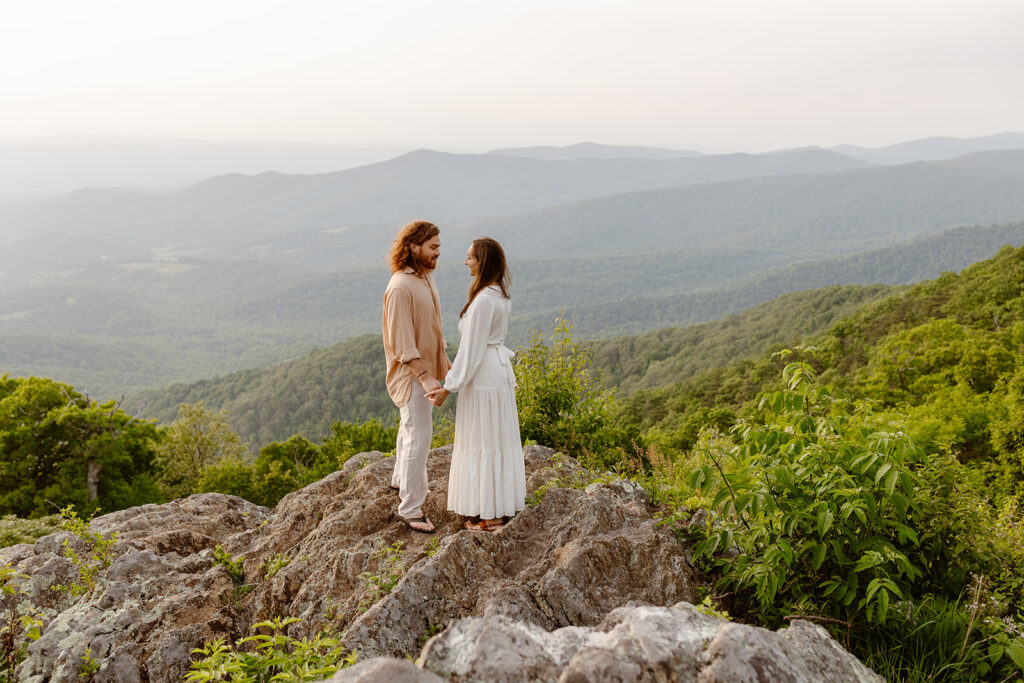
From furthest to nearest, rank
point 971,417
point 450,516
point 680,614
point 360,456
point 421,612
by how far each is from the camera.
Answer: point 971,417 < point 360,456 < point 450,516 < point 421,612 < point 680,614

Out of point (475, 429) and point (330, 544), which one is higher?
point (475, 429)

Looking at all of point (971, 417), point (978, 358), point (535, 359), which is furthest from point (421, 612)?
point (978, 358)

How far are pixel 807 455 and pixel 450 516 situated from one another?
2.91 m

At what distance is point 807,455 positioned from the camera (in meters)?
3.48

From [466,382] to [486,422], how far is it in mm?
362

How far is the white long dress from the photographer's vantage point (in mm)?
4695

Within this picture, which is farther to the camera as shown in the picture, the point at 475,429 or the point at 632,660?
the point at 475,429

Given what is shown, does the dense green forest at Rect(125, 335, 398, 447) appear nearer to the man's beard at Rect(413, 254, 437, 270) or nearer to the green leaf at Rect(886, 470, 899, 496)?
the man's beard at Rect(413, 254, 437, 270)

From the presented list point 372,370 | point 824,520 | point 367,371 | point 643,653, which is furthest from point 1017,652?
point 367,371

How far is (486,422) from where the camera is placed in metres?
4.78

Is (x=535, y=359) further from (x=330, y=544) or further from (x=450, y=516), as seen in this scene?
(x=330, y=544)

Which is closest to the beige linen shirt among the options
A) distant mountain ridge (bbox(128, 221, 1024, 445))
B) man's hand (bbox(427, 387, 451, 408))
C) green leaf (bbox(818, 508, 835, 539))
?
man's hand (bbox(427, 387, 451, 408))

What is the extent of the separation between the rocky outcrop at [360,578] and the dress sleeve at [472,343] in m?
1.17

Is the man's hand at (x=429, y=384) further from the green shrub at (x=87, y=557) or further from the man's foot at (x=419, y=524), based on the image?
the green shrub at (x=87, y=557)
